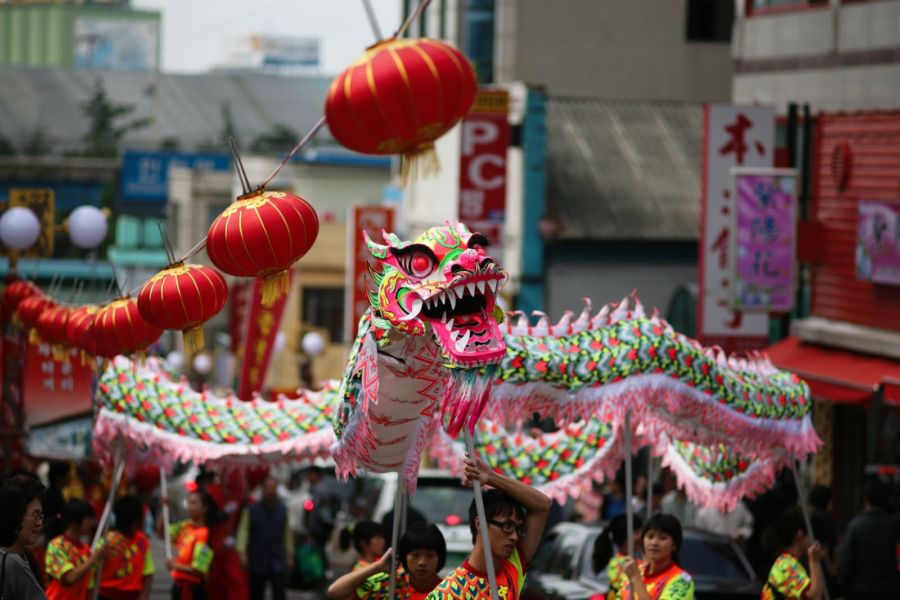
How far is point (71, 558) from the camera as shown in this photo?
36.1ft

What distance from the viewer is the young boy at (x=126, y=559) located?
474 inches

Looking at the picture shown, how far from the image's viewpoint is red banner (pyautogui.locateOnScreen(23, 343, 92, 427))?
16.8 metres

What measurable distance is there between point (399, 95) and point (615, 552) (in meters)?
5.12

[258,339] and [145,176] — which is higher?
[145,176]

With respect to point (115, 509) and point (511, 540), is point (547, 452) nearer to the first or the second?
point (115, 509)

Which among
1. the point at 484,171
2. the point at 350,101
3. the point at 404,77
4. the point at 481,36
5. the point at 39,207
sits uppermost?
the point at 481,36

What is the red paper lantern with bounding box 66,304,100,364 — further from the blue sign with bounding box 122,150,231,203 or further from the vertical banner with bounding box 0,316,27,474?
the blue sign with bounding box 122,150,231,203

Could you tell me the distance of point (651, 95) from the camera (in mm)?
28234

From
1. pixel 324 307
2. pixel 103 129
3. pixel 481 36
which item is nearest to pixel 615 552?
pixel 481 36

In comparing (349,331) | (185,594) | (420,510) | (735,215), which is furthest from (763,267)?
(349,331)

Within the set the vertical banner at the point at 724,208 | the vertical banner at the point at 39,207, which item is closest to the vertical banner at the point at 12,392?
the vertical banner at the point at 39,207

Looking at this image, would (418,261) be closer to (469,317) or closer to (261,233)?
(469,317)

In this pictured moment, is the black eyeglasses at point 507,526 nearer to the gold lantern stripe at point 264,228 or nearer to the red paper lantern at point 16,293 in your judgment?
the gold lantern stripe at point 264,228

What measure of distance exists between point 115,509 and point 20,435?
175 inches
